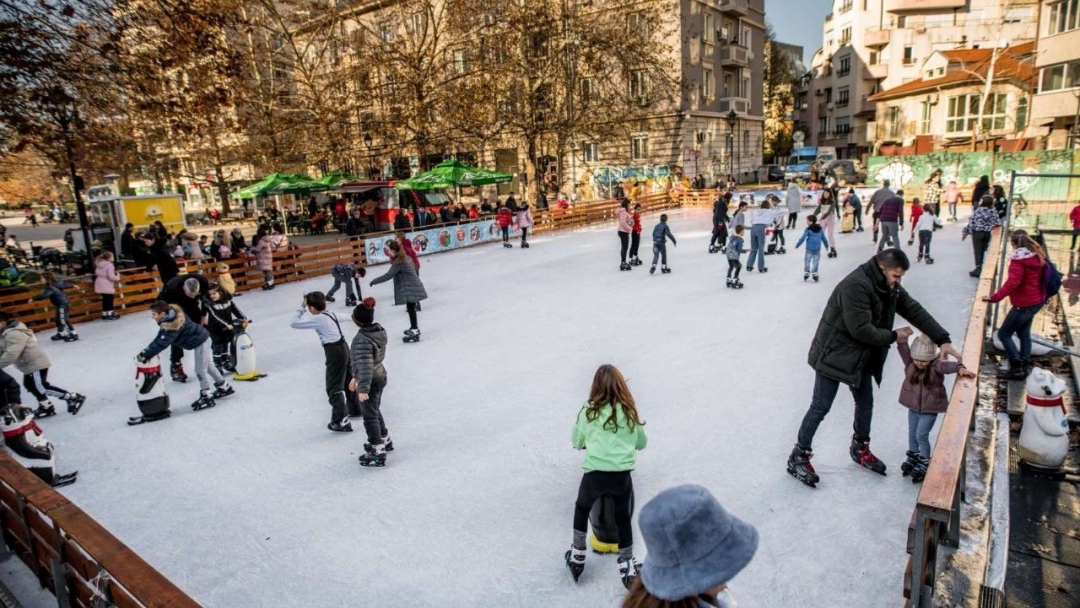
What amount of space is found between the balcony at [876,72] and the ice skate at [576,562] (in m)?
59.0

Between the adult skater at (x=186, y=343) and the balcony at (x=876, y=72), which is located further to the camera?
the balcony at (x=876, y=72)

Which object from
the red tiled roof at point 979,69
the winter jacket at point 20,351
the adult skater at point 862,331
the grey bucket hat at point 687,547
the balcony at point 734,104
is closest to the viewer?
the grey bucket hat at point 687,547

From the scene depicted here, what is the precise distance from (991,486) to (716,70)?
40352 millimetres

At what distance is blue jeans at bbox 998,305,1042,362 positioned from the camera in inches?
267

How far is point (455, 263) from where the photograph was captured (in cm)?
1703

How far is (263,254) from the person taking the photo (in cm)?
1430

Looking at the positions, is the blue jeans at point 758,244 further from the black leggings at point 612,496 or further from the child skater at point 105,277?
the child skater at point 105,277

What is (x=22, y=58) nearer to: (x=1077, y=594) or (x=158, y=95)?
(x=158, y=95)

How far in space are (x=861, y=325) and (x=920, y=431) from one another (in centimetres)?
122

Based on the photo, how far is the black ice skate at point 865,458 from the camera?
15.4 feet

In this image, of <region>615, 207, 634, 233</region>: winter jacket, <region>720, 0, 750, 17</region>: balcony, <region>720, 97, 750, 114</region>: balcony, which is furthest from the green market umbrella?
<region>720, 0, 750, 17</region>: balcony

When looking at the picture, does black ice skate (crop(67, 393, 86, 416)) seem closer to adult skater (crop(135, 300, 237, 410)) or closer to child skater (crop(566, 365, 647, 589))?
adult skater (crop(135, 300, 237, 410))

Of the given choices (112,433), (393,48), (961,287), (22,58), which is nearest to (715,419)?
(112,433)

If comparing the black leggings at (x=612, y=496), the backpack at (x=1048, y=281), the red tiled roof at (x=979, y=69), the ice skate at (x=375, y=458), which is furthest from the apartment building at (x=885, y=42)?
the black leggings at (x=612, y=496)
